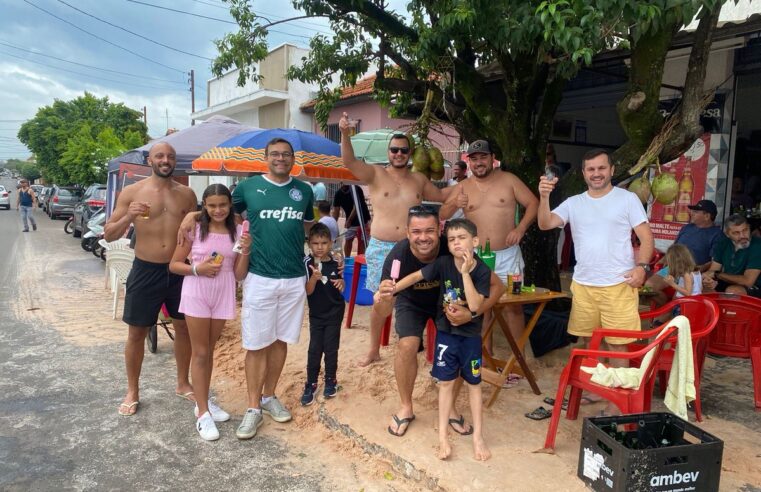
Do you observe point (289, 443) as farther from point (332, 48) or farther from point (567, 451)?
point (332, 48)

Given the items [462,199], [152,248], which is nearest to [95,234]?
[152,248]

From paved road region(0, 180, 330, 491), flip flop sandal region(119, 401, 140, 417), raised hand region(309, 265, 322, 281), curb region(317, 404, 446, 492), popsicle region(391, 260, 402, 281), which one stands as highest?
popsicle region(391, 260, 402, 281)

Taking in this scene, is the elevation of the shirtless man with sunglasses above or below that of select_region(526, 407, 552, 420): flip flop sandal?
above

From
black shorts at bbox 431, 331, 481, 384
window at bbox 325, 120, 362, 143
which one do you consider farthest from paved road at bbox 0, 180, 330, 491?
window at bbox 325, 120, 362, 143

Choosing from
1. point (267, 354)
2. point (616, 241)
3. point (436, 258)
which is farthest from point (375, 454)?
point (616, 241)

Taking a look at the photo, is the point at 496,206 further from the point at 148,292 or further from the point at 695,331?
the point at 148,292

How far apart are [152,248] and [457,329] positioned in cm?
243

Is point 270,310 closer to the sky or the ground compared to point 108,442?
closer to the sky

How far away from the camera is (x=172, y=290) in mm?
4250

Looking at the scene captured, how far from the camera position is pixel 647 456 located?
2592mm

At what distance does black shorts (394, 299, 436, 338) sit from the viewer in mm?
3652

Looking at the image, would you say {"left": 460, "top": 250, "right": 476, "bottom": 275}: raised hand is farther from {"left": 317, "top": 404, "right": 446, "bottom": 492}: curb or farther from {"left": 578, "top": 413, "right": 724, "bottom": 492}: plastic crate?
{"left": 317, "top": 404, "right": 446, "bottom": 492}: curb

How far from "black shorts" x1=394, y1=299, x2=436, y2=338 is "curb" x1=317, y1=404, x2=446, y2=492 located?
2.51 ft

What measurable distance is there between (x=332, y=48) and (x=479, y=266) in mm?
3862
